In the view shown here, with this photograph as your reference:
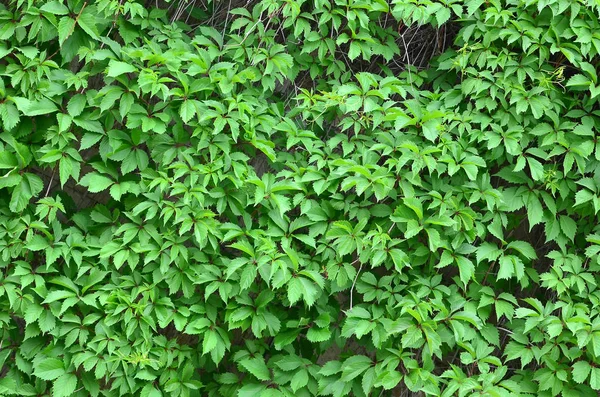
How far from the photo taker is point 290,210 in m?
2.93

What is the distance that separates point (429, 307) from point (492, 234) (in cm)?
47

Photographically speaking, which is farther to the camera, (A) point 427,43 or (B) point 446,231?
(A) point 427,43

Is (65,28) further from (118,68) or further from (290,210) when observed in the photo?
(290,210)

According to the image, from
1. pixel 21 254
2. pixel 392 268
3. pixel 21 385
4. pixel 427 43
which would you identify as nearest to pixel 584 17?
pixel 427 43

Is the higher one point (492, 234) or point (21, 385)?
point (492, 234)

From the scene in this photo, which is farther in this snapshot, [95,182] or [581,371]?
[95,182]

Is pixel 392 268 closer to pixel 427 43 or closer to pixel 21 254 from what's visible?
pixel 427 43

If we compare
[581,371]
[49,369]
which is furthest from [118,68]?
[581,371]

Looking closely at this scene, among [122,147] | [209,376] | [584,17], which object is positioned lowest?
[209,376]

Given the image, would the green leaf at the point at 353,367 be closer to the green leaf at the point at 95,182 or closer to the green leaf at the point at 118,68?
the green leaf at the point at 95,182

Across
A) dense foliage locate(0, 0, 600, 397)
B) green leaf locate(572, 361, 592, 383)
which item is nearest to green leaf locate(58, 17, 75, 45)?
dense foliage locate(0, 0, 600, 397)

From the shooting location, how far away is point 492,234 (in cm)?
290

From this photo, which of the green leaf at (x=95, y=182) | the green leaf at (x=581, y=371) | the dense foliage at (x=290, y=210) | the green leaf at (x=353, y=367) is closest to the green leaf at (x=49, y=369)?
the dense foliage at (x=290, y=210)

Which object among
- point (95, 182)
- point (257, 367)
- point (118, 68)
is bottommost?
point (257, 367)
